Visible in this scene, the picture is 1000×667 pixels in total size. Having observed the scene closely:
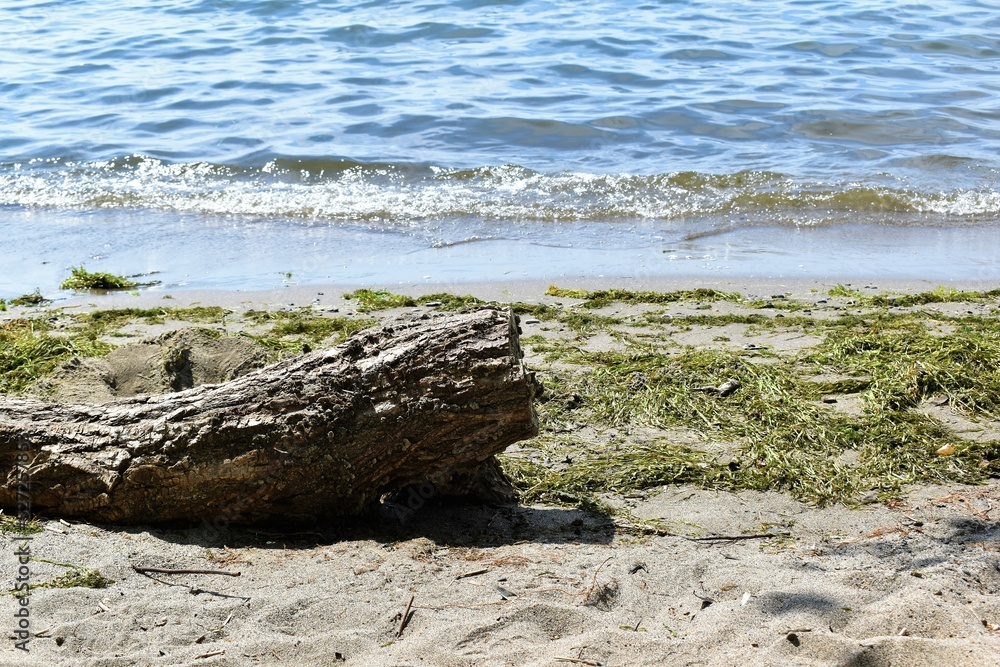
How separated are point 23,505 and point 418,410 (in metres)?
1.65

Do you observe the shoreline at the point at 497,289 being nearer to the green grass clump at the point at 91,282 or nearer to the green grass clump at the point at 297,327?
the green grass clump at the point at 91,282

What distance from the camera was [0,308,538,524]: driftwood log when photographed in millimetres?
3750

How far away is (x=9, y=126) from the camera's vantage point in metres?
14.2

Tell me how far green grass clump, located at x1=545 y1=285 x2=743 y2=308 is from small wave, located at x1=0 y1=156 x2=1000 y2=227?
10.1ft

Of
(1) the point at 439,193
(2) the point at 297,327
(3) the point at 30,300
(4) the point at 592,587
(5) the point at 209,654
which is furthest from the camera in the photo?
(1) the point at 439,193

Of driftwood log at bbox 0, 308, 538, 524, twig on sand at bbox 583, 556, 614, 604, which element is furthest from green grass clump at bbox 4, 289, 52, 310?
twig on sand at bbox 583, 556, 614, 604

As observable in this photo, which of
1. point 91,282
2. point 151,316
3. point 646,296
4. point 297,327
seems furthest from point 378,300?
point 91,282

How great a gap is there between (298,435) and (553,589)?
117 cm

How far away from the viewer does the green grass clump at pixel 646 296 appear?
698cm

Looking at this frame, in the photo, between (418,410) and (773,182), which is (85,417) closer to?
(418,410)

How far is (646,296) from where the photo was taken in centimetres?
708

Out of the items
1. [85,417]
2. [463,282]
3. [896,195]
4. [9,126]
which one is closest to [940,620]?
[85,417]

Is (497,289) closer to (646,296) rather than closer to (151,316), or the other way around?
(646,296)

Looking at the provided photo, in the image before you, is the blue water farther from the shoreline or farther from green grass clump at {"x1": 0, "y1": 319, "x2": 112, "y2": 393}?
green grass clump at {"x1": 0, "y1": 319, "x2": 112, "y2": 393}
